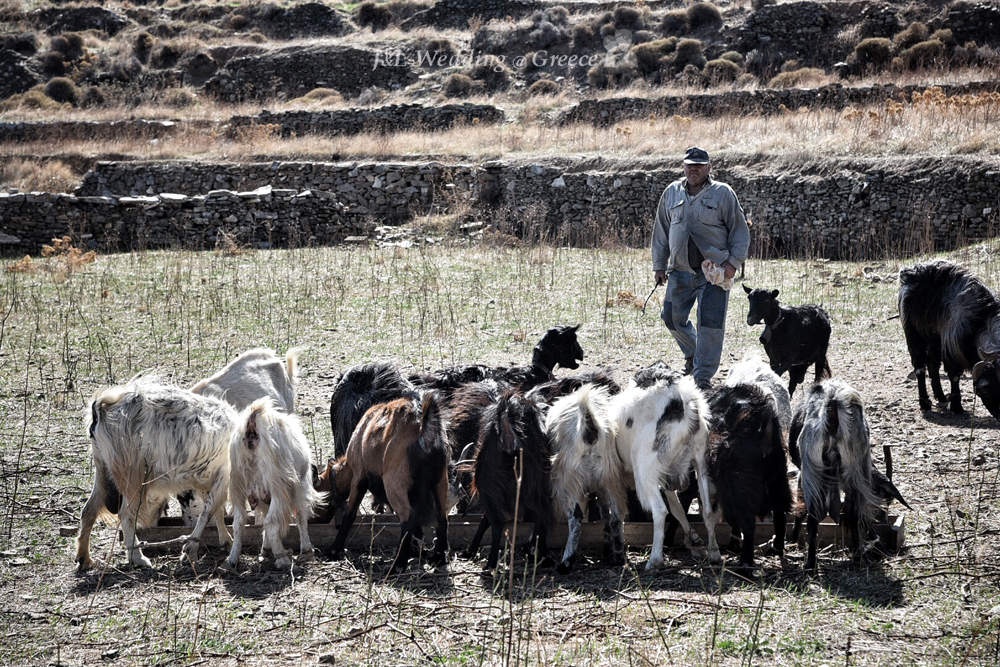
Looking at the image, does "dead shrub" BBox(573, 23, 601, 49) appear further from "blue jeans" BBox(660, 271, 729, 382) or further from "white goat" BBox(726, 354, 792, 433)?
"white goat" BBox(726, 354, 792, 433)

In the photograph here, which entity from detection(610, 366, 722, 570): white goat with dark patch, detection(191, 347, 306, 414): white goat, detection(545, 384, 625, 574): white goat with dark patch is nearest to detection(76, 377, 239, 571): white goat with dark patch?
detection(191, 347, 306, 414): white goat

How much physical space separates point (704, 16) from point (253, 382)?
33.0 meters

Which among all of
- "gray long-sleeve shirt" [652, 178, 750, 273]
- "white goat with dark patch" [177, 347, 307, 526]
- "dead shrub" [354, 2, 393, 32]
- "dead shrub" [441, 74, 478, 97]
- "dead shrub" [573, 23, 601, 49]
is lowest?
"white goat with dark patch" [177, 347, 307, 526]

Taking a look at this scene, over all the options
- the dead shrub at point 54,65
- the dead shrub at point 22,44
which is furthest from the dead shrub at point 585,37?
the dead shrub at point 22,44

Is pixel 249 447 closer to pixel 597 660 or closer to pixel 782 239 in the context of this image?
pixel 597 660

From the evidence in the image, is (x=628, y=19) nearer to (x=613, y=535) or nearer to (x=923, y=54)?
(x=923, y=54)

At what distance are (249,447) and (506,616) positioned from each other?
191 cm

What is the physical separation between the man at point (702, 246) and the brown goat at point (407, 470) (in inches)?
123

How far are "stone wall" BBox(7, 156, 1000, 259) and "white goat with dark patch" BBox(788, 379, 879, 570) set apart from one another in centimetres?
1128

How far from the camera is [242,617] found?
15.0ft

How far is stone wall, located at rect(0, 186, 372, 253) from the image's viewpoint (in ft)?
63.6

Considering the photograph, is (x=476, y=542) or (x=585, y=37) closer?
(x=476, y=542)

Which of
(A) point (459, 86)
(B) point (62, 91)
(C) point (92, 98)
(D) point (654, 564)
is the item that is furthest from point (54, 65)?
(D) point (654, 564)

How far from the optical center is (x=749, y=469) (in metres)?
5.02
